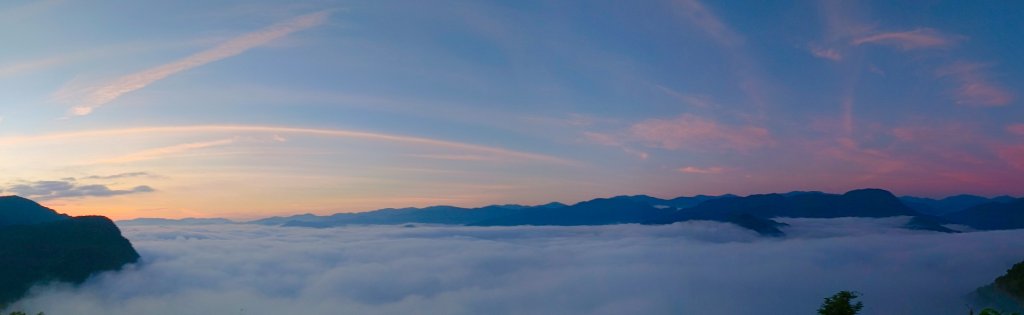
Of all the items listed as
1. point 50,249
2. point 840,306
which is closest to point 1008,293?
point 840,306

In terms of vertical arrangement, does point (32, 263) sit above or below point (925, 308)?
above

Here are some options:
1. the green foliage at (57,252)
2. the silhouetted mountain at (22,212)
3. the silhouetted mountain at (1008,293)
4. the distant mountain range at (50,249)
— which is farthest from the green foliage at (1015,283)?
the silhouetted mountain at (22,212)

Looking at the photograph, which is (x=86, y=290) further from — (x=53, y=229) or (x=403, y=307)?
(x=403, y=307)

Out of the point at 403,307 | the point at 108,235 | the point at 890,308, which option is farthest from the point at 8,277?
the point at 890,308

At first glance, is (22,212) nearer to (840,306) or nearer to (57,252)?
(57,252)

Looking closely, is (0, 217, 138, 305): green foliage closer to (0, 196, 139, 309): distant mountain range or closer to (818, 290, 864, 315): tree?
(0, 196, 139, 309): distant mountain range

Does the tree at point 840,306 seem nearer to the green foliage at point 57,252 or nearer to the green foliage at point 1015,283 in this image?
the green foliage at point 1015,283

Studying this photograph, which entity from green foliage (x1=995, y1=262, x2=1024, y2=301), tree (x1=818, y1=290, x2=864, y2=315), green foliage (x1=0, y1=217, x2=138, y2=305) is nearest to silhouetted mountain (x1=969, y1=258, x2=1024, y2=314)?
green foliage (x1=995, y1=262, x2=1024, y2=301)
